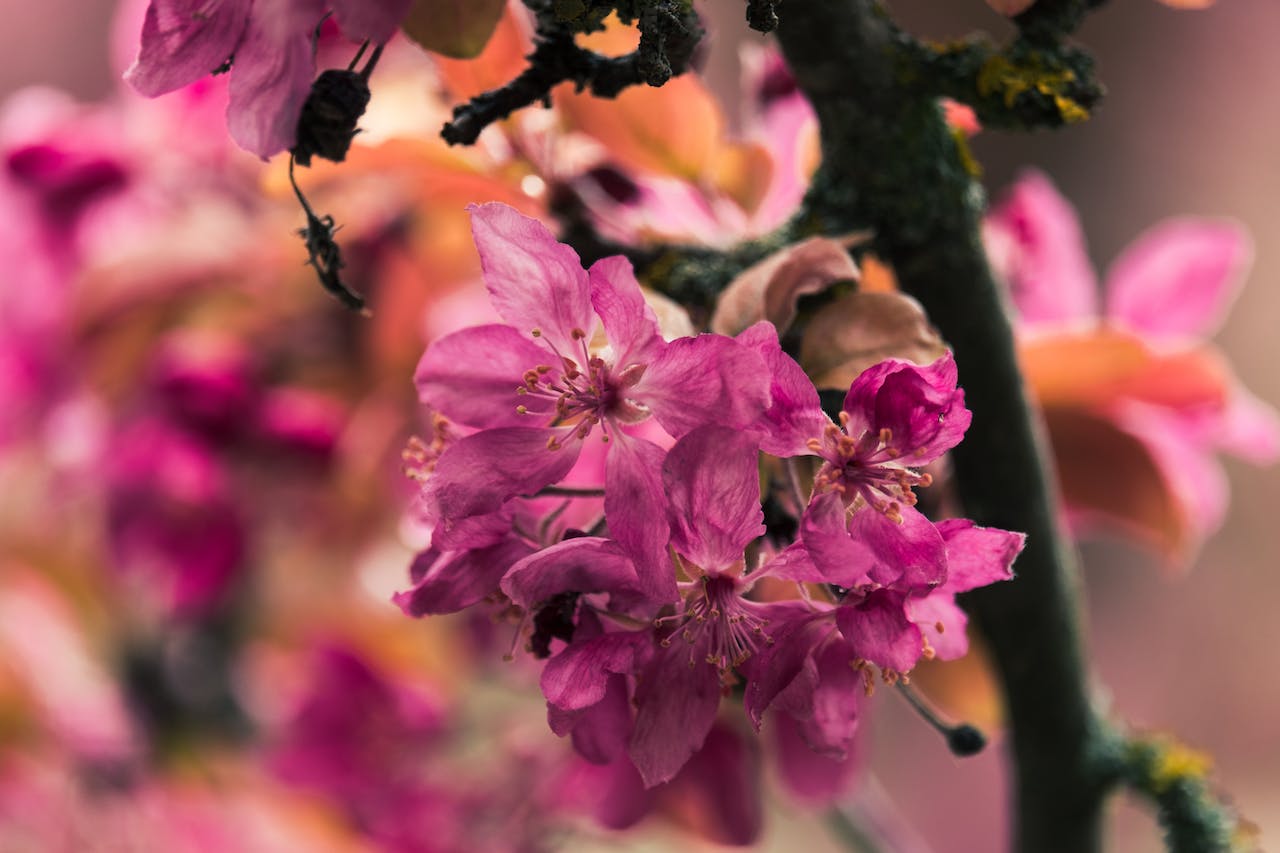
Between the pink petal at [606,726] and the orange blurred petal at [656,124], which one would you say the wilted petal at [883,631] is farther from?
the orange blurred petal at [656,124]

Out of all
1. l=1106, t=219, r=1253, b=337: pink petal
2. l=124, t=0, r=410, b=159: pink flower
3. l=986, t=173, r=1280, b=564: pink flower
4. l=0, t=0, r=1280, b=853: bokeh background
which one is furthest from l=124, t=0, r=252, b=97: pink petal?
l=0, t=0, r=1280, b=853: bokeh background

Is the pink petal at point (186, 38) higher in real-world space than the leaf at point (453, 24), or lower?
lower

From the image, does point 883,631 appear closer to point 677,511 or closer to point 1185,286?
point 677,511

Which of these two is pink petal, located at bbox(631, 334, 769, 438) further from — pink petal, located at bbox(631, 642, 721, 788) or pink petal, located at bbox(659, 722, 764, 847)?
pink petal, located at bbox(659, 722, 764, 847)


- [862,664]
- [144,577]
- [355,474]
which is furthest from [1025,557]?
[144,577]

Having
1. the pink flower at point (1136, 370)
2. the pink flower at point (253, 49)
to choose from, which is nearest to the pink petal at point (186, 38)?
the pink flower at point (253, 49)
